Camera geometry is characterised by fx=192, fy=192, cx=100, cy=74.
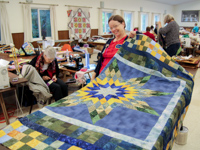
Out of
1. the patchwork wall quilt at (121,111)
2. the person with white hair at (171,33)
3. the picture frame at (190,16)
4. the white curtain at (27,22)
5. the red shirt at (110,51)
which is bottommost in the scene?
the patchwork wall quilt at (121,111)

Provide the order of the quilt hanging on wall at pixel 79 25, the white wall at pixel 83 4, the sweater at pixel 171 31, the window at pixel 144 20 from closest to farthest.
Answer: the sweater at pixel 171 31 < the white wall at pixel 83 4 < the quilt hanging on wall at pixel 79 25 < the window at pixel 144 20

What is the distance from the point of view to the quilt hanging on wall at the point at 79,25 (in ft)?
27.3

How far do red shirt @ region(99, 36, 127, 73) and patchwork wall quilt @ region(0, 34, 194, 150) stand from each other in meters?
0.07

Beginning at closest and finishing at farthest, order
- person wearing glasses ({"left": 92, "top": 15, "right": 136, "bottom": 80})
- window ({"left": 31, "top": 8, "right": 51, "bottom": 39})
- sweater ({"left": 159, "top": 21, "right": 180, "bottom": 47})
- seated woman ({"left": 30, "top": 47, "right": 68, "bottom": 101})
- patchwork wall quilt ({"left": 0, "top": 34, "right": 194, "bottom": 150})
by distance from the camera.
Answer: patchwork wall quilt ({"left": 0, "top": 34, "right": 194, "bottom": 150})
person wearing glasses ({"left": 92, "top": 15, "right": 136, "bottom": 80})
seated woman ({"left": 30, "top": 47, "right": 68, "bottom": 101})
sweater ({"left": 159, "top": 21, "right": 180, "bottom": 47})
window ({"left": 31, "top": 8, "right": 51, "bottom": 39})

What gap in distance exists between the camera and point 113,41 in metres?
2.36

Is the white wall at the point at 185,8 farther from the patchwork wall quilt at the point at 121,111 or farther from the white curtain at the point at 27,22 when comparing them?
the patchwork wall quilt at the point at 121,111

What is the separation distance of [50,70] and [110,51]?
1.23 m

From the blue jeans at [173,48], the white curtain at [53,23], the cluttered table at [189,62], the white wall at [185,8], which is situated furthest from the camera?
the white wall at [185,8]

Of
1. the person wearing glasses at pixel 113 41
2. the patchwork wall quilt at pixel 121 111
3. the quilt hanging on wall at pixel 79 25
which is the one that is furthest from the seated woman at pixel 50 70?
the quilt hanging on wall at pixel 79 25

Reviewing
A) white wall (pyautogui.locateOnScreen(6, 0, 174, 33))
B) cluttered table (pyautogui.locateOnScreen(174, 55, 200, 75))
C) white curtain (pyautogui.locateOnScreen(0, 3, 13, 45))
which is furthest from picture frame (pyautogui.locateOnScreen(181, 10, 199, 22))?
white curtain (pyautogui.locateOnScreen(0, 3, 13, 45))

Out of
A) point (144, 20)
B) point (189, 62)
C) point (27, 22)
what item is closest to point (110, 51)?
point (189, 62)

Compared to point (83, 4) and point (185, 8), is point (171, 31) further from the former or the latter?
point (185, 8)

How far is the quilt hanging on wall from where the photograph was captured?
27.3 feet

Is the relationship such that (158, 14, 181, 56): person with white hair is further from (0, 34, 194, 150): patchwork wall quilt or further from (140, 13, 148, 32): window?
(140, 13, 148, 32): window
